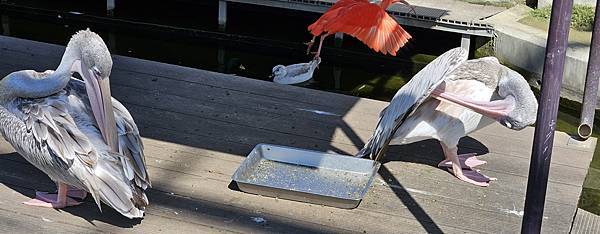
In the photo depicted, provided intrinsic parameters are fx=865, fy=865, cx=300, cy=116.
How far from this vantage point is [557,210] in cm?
375

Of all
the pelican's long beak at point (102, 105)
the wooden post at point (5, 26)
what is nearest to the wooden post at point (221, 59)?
the wooden post at point (5, 26)

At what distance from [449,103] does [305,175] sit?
737mm

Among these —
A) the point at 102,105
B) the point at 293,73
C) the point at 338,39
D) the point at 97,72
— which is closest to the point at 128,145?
the point at 102,105

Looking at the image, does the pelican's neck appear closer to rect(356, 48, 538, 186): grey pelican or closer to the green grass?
rect(356, 48, 538, 186): grey pelican

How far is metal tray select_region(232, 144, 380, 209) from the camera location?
3689 mm

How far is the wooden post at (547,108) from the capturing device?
259 centimetres

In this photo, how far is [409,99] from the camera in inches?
156

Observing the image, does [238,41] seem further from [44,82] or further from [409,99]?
[44,82]

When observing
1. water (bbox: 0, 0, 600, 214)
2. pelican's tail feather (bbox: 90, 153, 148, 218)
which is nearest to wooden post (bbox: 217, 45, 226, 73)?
water (bbox: 0, 0, 600, 214)

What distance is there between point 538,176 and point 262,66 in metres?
5.56

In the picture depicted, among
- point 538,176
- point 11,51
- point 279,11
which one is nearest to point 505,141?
point 538,176

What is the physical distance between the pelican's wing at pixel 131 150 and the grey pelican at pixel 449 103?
1112mm

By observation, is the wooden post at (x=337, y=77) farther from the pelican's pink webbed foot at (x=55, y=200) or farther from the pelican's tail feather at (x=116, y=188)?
the pelican's tail feather at (x=116, y=188)

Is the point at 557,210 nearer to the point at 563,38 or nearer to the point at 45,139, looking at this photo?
the point at 563,38
